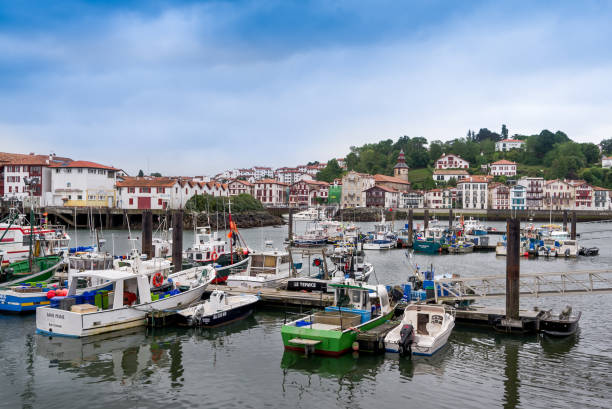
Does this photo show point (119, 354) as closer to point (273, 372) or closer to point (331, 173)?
point (273, 372)

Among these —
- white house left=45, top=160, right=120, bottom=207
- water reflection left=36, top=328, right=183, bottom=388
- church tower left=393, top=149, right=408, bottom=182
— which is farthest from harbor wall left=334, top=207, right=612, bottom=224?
water reflection left=36, top=328, right=183, bottom=388

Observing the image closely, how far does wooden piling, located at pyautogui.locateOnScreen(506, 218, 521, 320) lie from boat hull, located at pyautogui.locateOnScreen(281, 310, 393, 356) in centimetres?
685

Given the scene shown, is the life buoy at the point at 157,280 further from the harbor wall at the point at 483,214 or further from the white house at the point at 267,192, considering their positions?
the white house at the point at 267,192

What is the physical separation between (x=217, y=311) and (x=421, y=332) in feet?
27.7

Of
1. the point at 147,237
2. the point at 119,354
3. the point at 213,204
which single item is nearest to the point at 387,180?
the point at 213,204

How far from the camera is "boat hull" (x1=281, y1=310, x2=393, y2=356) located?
1712 centimetres

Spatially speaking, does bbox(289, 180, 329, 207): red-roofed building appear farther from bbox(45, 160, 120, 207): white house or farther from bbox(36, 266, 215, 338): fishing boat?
bbox(36, 266, 215, 338): fishing boat

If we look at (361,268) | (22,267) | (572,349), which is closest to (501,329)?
(572,349)

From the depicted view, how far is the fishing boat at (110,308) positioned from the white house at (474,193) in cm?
13008

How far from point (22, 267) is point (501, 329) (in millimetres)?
25514

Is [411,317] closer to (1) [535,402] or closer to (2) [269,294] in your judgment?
(1) [535,402]

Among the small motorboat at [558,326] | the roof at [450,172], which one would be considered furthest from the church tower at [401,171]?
the small motorboat at [558,326]

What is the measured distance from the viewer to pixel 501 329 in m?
20.5

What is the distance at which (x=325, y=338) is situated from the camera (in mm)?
17156
